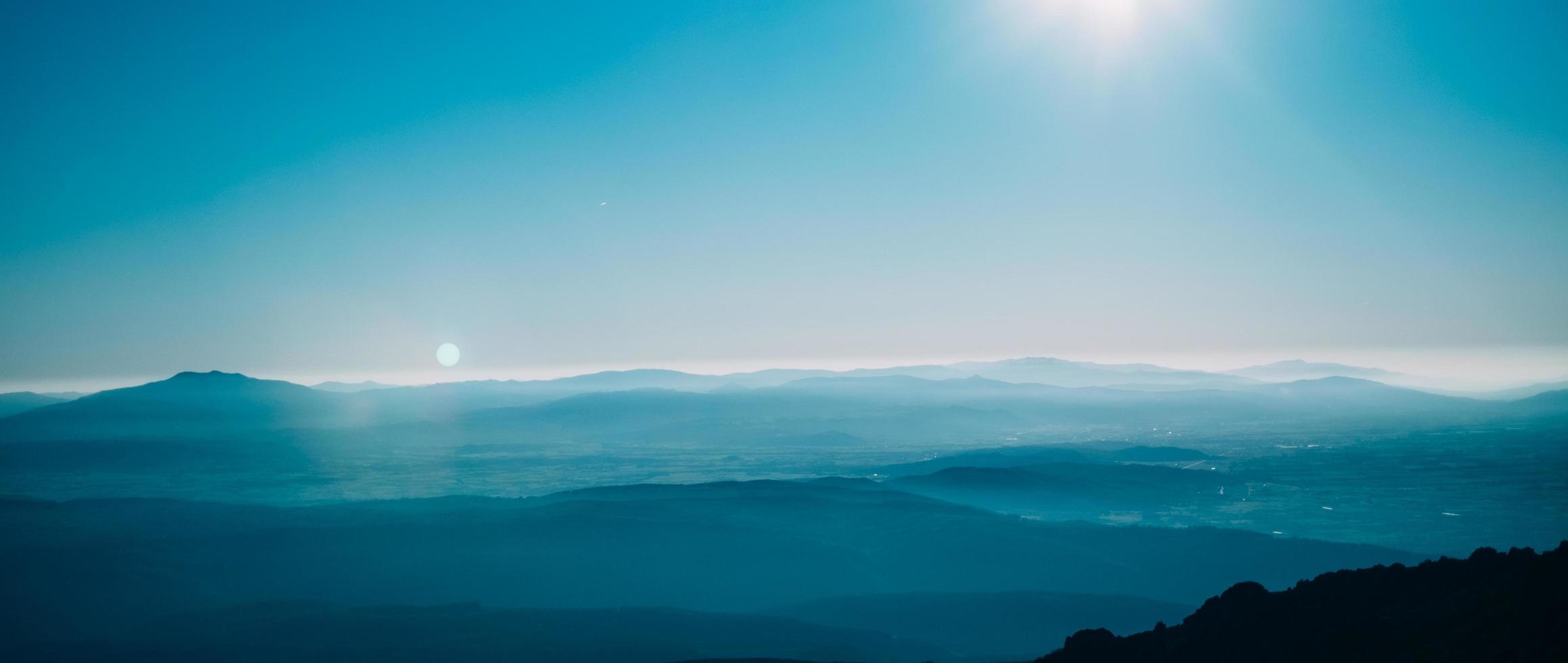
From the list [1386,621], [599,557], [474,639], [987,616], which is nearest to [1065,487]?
[987,616]

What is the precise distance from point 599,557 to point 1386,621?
6900 cm

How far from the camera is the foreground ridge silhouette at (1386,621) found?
60.7 feet

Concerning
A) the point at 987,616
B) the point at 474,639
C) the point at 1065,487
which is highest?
the point at 474,639

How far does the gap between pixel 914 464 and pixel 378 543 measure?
4779 inches

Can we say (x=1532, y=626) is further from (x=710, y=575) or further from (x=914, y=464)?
(x=914, y=464)

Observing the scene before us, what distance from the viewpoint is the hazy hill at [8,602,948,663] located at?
4638cm

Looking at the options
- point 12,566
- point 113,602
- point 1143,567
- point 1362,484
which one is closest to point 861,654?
point 1143,567

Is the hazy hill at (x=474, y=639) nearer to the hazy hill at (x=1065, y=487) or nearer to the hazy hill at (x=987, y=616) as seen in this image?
the hazy hill at (x=987, y=616)

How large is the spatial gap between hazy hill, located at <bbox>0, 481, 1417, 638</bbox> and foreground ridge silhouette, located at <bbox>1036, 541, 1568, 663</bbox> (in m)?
43.3

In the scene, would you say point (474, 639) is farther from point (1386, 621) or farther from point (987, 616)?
point (1386, 621)

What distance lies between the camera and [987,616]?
5769 cm

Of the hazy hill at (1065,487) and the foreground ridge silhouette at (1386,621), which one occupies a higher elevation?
the foreground ridge silhouette at (1386,621)

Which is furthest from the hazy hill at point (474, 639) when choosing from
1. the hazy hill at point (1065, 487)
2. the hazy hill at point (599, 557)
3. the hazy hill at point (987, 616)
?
the hazy hill at point (1065, 487)

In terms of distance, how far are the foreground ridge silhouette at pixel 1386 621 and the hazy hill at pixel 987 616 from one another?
1056 inches
